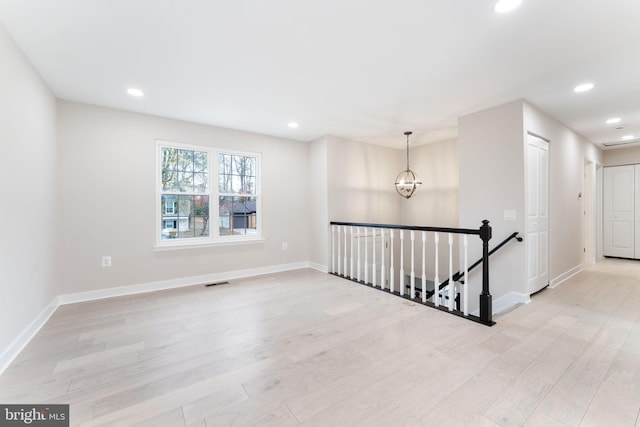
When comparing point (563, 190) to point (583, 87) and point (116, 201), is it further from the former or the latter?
point (116, 201)

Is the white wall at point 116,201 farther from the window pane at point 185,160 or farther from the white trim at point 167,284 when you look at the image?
the window pane at point 185,160

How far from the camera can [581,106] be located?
3516mm

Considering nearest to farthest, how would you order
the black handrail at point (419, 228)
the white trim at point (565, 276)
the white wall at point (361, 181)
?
1. the black handrail at point (419, 228)
2. the white trim at point (565, 276)
3. the white wall at point (361, 181)

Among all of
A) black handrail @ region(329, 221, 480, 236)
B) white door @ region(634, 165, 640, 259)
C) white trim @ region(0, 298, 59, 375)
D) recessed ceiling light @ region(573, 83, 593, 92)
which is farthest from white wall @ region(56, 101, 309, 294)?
white door @ region(634, 165, 640, 259)

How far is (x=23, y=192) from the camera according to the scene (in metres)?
2.37

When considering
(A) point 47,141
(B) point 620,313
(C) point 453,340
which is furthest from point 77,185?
(B) point 620,313

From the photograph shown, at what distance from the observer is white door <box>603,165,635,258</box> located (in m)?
5.76

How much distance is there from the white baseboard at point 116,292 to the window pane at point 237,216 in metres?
0.69

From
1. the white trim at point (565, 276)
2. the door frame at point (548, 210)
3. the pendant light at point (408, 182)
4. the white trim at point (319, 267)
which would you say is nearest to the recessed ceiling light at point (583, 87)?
the door frame at point (548, 210)

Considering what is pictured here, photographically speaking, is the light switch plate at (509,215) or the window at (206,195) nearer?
the light switch plate at (509,215)

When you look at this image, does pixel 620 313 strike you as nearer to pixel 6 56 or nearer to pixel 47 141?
pixel 6 56

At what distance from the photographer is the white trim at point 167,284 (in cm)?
341

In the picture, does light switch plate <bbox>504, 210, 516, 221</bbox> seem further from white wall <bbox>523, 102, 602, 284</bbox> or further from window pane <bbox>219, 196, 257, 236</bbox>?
window pane <bbox>219, 196, 257, 236</bbox>

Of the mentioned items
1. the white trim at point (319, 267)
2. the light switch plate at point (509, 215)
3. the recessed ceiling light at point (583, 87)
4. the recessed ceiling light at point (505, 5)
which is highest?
the recessed ceiling light at point (505, 5)
